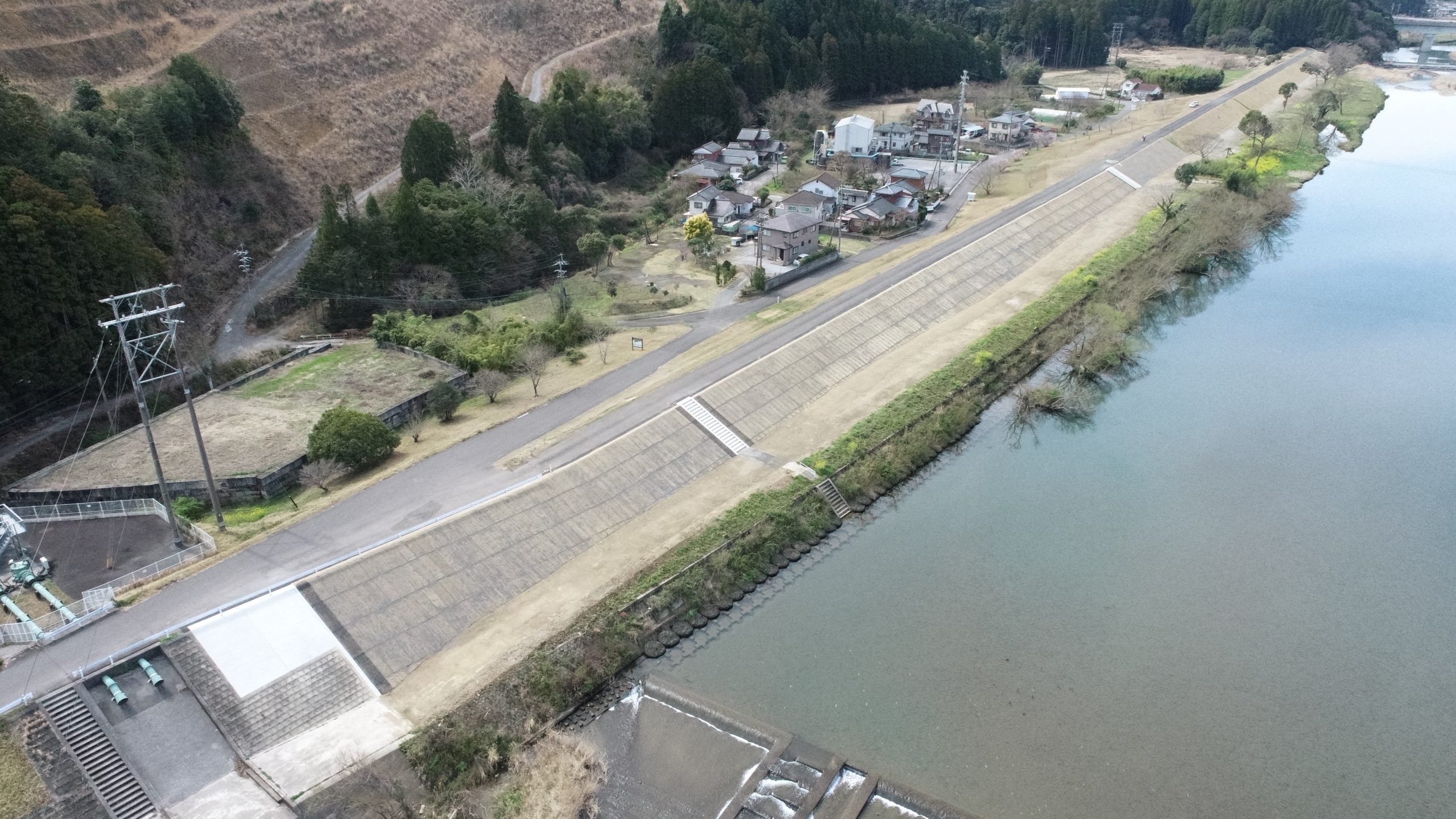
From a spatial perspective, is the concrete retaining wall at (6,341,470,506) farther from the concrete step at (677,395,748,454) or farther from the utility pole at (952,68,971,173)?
the utility pole at (952,68,971,173)

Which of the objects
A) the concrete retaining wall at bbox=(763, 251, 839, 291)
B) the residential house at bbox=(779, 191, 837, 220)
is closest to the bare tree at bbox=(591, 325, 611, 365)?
the concrete retaining wall at bbox=(763, 251, 839, 291)

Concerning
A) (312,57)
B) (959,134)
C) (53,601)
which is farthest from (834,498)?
(312,57)

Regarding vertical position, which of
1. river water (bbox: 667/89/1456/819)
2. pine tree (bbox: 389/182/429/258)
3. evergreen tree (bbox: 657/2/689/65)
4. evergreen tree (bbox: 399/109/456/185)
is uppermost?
evergreen tree (bbox: 657/2/689/65)

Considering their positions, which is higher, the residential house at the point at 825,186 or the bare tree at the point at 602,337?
the residential house at the point at 825,186

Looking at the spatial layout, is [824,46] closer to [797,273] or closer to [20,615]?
[797,273]

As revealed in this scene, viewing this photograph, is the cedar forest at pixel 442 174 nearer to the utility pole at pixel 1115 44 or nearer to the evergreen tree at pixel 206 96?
the evergreen tree at pixel 206 96

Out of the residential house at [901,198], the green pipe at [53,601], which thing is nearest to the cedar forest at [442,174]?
the green pipe at [53,601]
